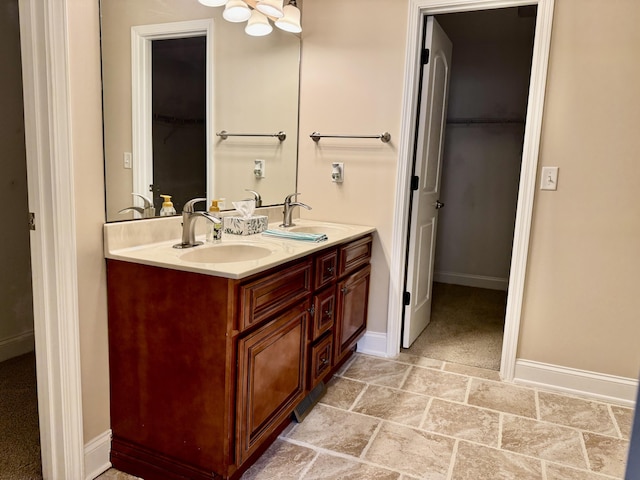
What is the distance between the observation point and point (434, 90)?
2.67m

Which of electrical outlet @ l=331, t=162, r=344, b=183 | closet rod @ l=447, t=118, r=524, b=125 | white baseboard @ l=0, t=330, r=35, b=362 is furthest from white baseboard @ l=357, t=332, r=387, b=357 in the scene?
closet rod @ l=447, t=118, r=524, b=125

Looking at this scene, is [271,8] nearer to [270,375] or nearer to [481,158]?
[270,375]

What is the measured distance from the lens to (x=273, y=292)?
156cm

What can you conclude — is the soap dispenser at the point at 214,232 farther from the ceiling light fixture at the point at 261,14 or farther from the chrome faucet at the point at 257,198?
the ceiling light fixture at the point at 261,14

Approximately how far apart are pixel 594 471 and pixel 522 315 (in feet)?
2.77

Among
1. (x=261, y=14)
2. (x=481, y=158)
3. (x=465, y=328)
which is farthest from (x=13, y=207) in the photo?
(x=481, y=158)

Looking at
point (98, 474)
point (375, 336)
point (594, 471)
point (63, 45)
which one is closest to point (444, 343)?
point (375, 336)

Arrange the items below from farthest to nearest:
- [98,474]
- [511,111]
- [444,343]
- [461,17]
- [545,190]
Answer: [511,111], [461,17], [444,343], [545,190], [98,474]

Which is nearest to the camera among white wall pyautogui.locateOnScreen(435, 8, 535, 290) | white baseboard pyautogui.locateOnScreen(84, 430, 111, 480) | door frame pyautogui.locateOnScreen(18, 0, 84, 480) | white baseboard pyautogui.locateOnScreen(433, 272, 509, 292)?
door frame pyautogui.locateOnScreen(18, 0, 84, 480)

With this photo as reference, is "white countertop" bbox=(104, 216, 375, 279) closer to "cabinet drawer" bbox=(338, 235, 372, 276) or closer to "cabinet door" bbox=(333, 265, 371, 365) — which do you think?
"cabinet drawer" bbox=(338, 235, 372, 276)

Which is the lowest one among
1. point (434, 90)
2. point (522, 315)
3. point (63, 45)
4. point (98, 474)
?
point (98, 474)

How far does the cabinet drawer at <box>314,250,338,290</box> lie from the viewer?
6.23 feet

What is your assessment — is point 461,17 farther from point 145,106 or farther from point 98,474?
point 98,474

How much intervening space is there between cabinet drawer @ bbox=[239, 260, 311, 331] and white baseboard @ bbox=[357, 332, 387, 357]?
3.34 feet
